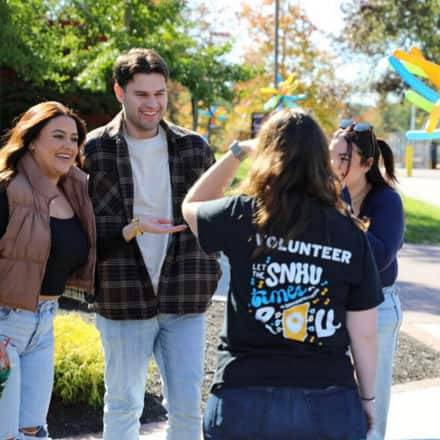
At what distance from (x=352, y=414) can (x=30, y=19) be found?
916 centimetres

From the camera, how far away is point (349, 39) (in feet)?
100

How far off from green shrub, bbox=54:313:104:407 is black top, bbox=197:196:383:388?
259cm

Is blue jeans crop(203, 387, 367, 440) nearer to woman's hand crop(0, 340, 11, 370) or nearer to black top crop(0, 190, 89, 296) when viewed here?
woman's hand crop(0, 340, 11, 370)

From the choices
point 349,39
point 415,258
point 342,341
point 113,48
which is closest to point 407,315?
point 415,258

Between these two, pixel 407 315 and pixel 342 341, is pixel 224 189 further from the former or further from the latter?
pixel 407 315

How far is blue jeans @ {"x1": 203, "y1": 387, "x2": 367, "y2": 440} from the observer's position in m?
2.16

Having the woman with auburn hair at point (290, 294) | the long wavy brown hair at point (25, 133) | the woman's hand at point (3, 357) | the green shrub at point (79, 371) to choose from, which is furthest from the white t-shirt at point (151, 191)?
the green shrub at point (79, 371)

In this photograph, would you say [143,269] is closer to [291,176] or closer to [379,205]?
[379,205]

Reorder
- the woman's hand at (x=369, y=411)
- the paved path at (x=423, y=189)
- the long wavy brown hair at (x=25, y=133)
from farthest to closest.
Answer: the paved path at (x=423, y=189), the long wavy brown hair at (x=25, y=133), the woman's hand at (x=369, y=411)

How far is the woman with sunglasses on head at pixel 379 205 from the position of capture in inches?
130

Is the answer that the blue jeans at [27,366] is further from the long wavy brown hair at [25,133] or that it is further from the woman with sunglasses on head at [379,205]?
the woman with sunglasses on head at [379,205]

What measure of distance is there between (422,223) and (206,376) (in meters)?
11.7

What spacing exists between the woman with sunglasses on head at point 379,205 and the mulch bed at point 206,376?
5.69ft

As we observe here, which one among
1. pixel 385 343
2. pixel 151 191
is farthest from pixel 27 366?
pixel 385 343
